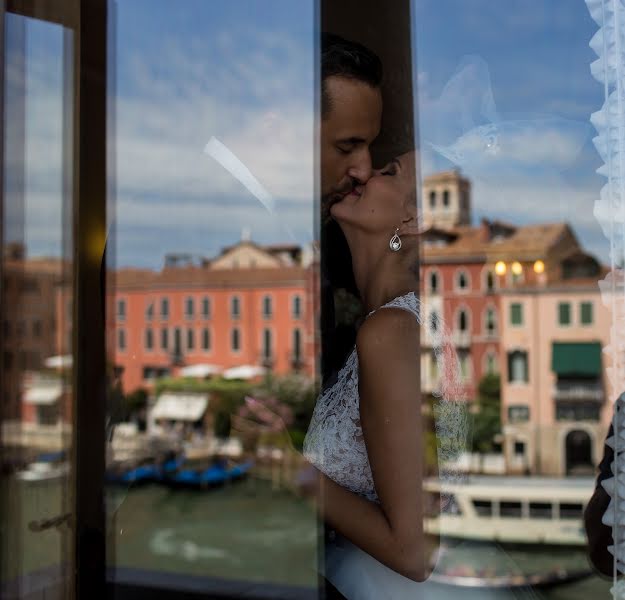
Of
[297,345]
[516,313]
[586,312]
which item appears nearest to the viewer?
[586,312]

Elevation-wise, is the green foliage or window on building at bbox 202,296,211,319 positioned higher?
window on building at bbox 202,296,211,319

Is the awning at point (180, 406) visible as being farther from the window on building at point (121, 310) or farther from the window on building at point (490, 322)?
the window on building at point (490, 322)

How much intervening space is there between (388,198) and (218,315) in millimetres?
362

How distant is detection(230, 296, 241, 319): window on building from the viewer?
1243 mm

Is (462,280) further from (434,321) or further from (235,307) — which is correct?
(235,307)

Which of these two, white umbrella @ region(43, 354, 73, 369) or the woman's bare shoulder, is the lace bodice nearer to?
the woman's bare shoulder

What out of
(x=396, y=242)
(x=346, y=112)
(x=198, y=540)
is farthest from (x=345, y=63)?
(x=198, y=540)

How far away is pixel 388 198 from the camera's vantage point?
112cm

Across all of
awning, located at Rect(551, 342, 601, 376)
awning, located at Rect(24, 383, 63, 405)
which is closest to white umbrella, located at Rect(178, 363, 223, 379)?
awning, located at Rect(24, 383, 63, 405)

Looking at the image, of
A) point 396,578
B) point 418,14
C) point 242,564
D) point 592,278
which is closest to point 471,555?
point 396,578

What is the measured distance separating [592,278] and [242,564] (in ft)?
4.81

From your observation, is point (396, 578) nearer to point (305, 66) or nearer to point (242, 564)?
point (305, 66)

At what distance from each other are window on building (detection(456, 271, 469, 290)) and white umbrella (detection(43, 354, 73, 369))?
24.3 inches

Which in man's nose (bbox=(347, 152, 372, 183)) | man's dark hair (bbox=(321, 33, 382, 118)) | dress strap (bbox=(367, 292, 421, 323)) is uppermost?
man's dark hair (bbox=(321, 33, 382, 118))
